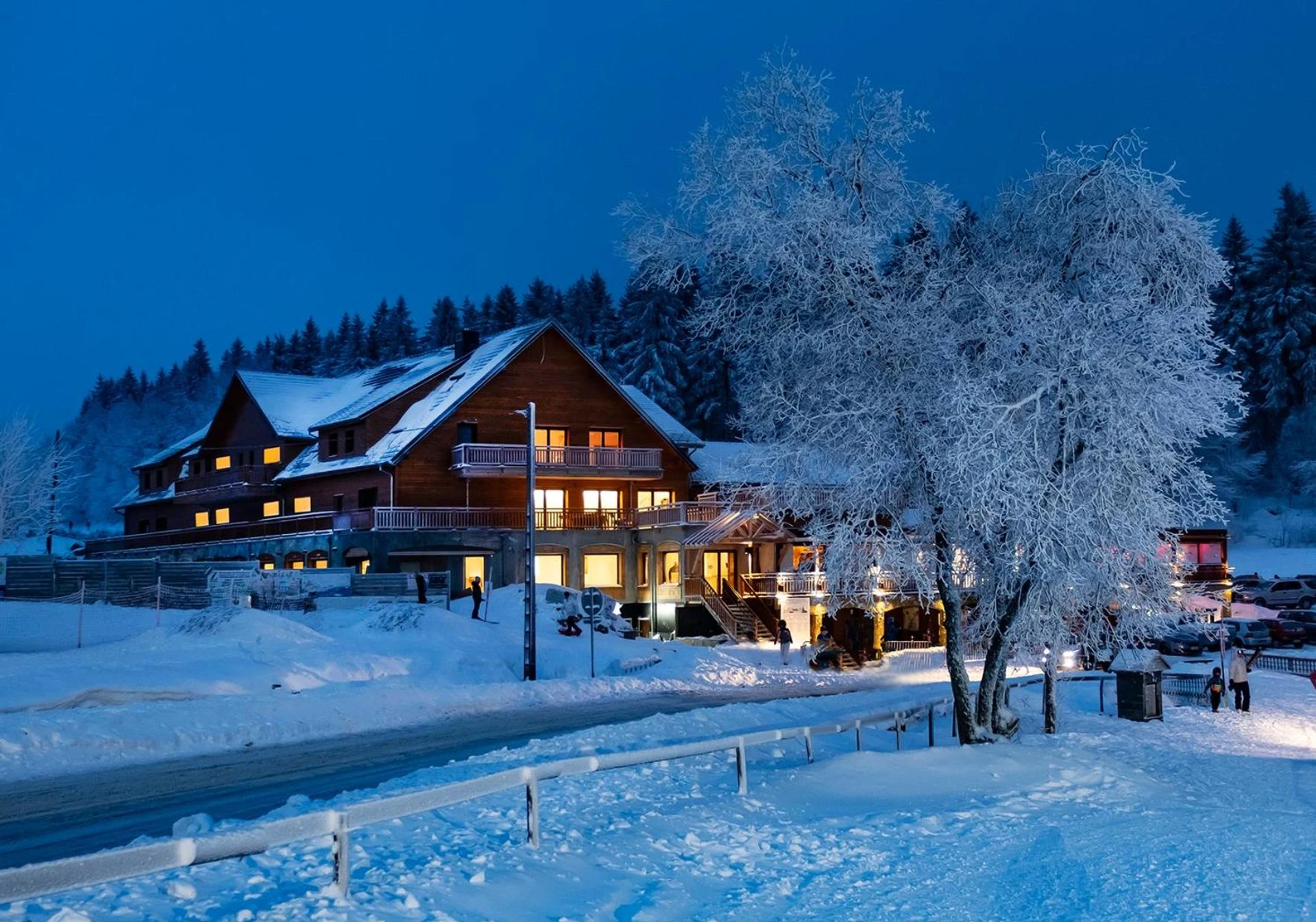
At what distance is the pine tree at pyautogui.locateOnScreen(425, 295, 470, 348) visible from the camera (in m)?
131

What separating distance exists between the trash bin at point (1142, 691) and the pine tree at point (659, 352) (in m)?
63.8

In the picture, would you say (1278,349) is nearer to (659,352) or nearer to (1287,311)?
(1287,311)

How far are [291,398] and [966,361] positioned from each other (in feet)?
175

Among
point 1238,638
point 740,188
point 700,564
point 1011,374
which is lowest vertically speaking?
point 1238,638

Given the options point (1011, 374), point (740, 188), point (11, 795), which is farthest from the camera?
point (740, 188)

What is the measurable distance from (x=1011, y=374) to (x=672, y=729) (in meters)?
9.20

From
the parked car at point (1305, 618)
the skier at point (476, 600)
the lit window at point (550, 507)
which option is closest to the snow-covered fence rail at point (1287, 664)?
the parked car at point (1305, 618)

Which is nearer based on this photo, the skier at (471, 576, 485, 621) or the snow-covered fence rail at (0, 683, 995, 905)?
the snow-covered fence rail at (0, 683, 995, 905)

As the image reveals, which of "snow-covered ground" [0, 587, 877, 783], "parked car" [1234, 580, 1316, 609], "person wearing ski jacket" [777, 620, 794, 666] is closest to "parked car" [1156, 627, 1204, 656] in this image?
"parked car" [1234, 580, 1316, 609]

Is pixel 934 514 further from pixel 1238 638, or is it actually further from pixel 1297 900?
pixel 1238 638

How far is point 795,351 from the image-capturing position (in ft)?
64.6

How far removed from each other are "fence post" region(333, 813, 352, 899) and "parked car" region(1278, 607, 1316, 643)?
52909 millimetres

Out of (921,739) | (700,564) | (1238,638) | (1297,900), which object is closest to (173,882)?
(1297,900)

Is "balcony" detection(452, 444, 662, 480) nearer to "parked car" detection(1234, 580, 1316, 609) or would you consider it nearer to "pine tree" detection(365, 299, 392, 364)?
"parked car" detection(1234, 580, 1316, 609)
